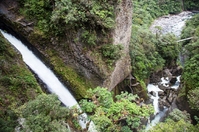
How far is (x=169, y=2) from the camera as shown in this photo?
40.1 m

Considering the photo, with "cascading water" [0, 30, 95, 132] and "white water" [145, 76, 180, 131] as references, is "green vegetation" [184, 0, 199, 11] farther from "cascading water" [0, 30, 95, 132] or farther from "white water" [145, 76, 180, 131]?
"cascading water" [0, 30, 95, 132]

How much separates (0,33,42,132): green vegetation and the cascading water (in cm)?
91

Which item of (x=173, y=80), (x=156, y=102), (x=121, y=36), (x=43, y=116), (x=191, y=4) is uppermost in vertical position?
(x=191, y=4)

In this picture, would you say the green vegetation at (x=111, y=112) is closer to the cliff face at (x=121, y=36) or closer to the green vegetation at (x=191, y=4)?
the cliff face at (x=121, y=36)

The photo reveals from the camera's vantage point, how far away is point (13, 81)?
848cm

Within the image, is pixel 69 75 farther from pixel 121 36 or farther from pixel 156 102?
→ pixel 156 102

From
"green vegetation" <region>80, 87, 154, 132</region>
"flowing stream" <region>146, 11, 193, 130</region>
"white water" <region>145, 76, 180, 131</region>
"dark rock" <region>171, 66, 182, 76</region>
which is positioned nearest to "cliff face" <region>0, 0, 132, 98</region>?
"green vegetation" <region>80, 87, 154, 132</region>

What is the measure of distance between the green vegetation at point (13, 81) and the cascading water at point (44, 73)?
91 cm

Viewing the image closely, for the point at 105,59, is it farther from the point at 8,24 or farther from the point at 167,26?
the point at 167,26

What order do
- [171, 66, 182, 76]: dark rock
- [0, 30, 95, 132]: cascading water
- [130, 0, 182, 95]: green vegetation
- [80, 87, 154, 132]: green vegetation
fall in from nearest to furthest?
[80, 87, 154, 132]: green vegetation → [0, 30, 95, 132]: cascading water → [130, 0, 182, 95]: green vegetation → [171, 66, 182, 76]: dark rock

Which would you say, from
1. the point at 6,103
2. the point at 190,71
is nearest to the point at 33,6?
the point at 6,103

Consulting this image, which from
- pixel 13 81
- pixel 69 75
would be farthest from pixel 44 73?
pixel 13 81

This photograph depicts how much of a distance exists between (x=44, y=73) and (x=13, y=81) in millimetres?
2231

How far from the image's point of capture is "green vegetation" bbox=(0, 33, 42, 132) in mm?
7842
